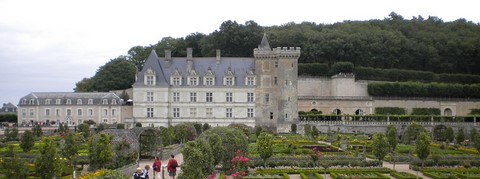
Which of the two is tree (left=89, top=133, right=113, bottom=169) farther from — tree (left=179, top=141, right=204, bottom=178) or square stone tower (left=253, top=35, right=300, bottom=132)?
square stone tower (left=253, top=35, right=300, bottom=132)

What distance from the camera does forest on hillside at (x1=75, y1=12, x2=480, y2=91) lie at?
73.2 metres

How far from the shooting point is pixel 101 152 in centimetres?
2467

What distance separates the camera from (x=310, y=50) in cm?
7356

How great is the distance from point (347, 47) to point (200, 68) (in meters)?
23.1

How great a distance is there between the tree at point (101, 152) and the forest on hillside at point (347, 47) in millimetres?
47946

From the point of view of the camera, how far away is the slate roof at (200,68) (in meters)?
59.5

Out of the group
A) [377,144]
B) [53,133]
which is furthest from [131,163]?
[53,133]

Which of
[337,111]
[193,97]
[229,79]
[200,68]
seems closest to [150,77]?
[193,97]

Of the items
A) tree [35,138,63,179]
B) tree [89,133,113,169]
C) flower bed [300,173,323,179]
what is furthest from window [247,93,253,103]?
tree [35,138,63,179]

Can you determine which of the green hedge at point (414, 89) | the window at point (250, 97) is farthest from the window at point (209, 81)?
the green hedge at point (414, 89)

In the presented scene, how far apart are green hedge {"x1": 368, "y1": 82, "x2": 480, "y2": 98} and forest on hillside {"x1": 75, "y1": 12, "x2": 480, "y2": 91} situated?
645 cm

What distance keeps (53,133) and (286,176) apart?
33175 mm

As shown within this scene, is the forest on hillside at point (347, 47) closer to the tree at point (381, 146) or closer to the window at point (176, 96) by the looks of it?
the window at point (176, 96)

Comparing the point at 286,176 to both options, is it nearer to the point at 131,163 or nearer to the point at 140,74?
the point at 131,163
